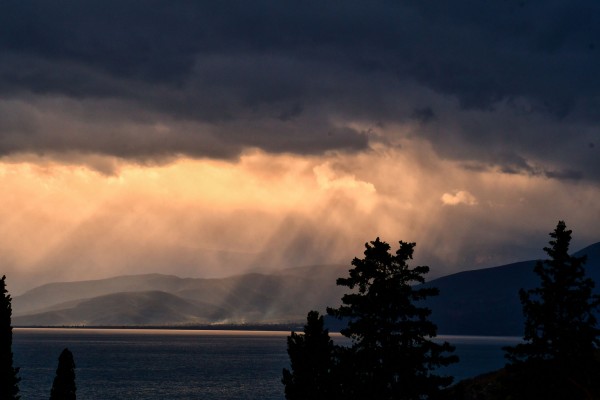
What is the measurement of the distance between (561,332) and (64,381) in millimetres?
49615

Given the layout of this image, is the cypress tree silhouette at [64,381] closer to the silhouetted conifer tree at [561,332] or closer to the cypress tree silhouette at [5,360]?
the cypress tree silhouette at [5,360]

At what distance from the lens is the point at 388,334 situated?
40.5 m

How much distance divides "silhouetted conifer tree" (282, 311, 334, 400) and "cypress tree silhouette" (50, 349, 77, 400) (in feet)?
102

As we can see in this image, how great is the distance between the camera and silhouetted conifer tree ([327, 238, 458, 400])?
39125 mm

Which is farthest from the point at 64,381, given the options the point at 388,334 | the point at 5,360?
the point at 388,334

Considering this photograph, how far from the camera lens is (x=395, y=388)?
39.4 m

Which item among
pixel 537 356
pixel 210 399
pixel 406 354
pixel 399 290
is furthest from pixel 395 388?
pixel 210 399

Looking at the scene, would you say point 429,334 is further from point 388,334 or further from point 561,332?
point 561,332

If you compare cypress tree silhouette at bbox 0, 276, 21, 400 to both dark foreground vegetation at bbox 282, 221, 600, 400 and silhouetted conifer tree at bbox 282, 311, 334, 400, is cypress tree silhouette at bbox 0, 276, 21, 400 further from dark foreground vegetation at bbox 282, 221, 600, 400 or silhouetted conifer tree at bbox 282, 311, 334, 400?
dark foreground vegetation at bbox 282, 221, 600, 400

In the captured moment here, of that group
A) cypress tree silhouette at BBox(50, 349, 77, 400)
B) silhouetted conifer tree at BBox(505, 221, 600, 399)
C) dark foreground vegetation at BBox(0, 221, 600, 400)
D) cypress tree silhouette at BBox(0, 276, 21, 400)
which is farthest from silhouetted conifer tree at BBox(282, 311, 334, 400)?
cypress tree silhouette at BBox(50, 349, 77, 400)

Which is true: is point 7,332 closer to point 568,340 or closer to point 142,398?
point 568,340

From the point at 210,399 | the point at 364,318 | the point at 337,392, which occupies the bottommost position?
the point at 210,399

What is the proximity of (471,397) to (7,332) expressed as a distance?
42531 mm

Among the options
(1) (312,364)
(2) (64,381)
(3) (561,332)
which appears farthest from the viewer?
(2) (64,381)
